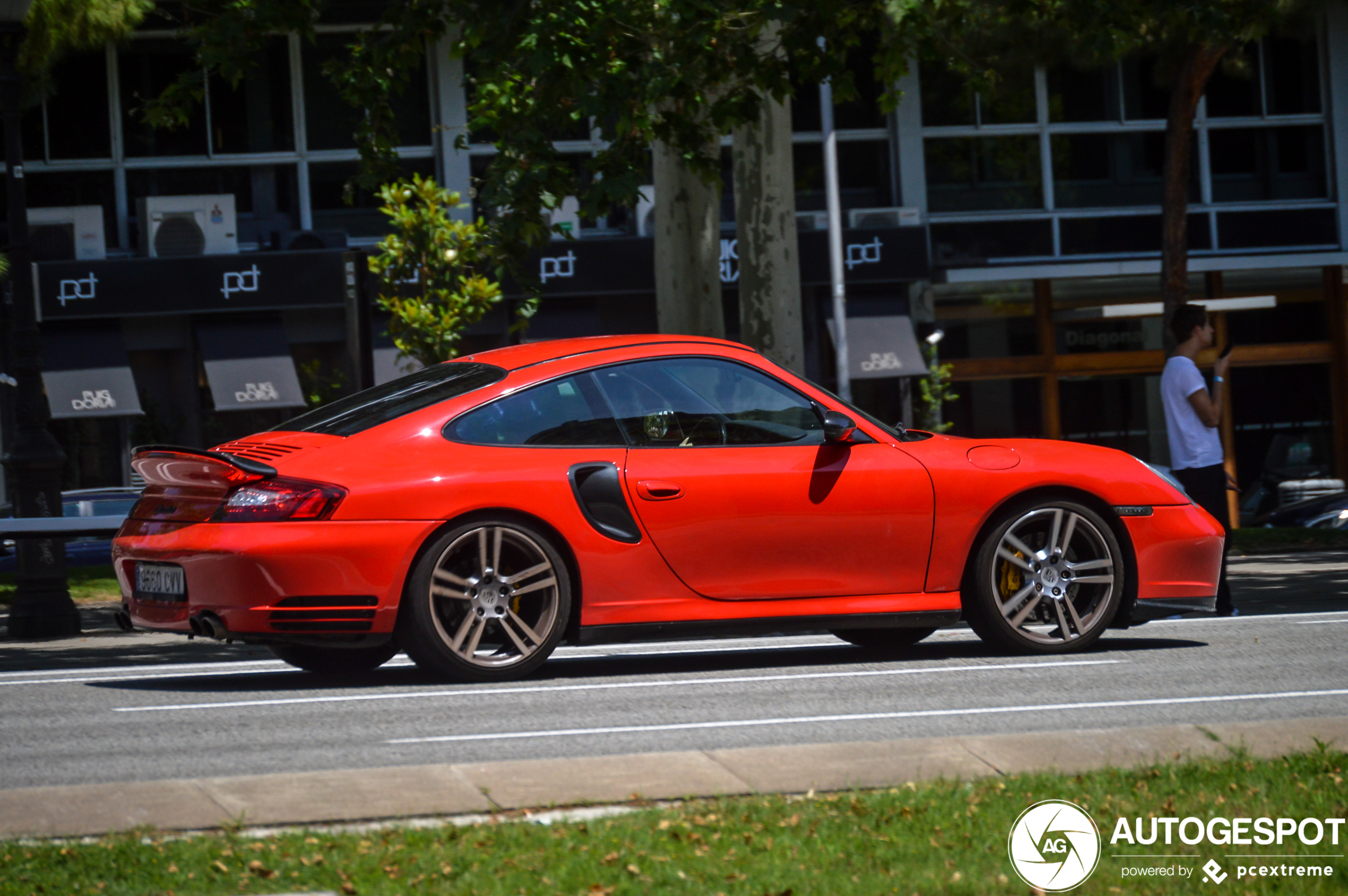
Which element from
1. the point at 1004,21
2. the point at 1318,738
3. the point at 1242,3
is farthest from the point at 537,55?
the point at 1318,738

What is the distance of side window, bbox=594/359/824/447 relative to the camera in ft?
25.9

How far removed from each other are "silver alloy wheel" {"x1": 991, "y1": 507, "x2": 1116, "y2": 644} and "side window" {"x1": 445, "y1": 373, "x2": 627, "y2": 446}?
1.89m

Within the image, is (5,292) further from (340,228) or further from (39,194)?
(340,228)

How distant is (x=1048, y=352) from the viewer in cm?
2812

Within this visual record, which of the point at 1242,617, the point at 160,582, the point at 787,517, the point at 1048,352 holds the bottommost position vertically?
the point at 1242,617

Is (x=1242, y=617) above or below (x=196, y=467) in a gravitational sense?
A: below

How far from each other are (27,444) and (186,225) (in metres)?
13.7

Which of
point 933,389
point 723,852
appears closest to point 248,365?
point 933,389

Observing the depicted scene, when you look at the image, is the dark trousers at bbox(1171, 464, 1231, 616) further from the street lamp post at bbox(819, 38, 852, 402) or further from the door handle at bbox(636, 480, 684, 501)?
the street lamp post at bbox(819, 38, 852, 402)

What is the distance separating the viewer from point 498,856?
14.5 ft

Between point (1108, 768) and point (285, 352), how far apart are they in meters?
21.0

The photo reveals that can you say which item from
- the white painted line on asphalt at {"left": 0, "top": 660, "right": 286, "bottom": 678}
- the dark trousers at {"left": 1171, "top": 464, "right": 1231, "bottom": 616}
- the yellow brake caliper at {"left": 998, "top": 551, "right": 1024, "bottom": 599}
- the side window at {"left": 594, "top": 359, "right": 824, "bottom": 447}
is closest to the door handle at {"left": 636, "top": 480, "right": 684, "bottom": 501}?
the side window at {"left": 594, "top": 359, "right": 824, "bottom": 447}

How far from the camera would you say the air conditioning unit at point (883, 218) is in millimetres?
26875

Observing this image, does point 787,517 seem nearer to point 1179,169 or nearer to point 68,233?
point 1179,169
